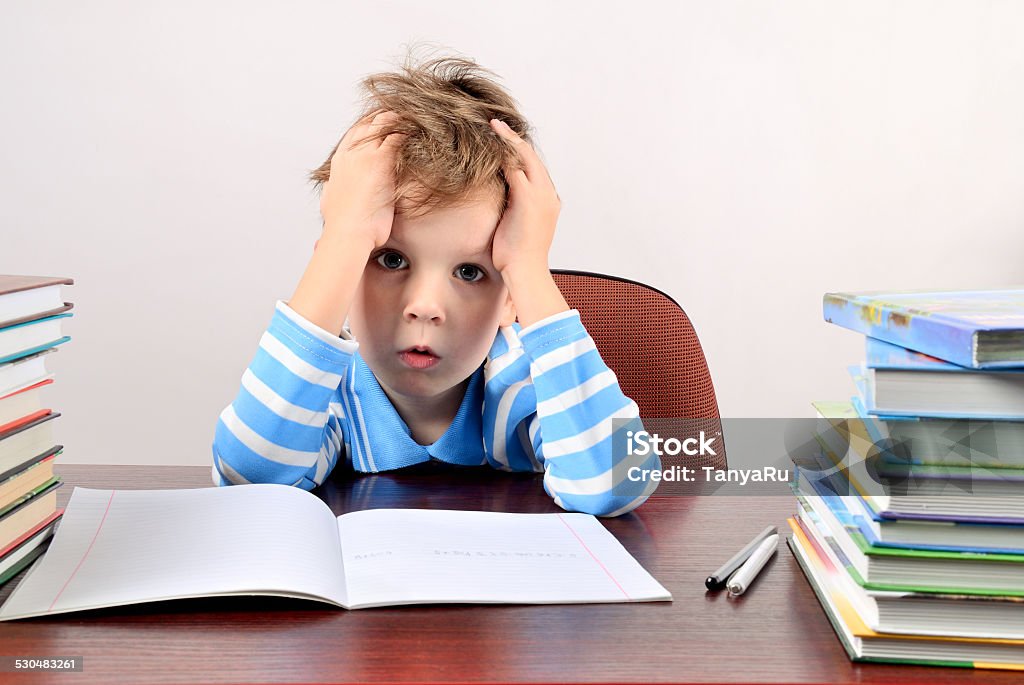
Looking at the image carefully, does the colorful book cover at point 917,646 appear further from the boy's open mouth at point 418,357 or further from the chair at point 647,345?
the chair at point 647,345

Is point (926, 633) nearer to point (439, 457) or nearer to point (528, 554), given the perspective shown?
point (528, 554)

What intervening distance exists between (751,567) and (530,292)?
387 mm

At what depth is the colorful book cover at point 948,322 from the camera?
430mm

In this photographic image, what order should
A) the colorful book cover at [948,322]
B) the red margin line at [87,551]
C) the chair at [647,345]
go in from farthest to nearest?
1. the chair at [647,345]
2. the red margin line at [87,551]
3. the colorful book cover at [948,322]

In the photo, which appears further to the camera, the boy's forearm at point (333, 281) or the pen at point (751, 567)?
the boy's forearm at point (333, 281)

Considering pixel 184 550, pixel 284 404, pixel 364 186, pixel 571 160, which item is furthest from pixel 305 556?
pixel 571 160

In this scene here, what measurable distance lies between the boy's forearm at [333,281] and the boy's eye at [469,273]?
0.09 m

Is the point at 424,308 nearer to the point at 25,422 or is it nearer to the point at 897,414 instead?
the point at 25,422

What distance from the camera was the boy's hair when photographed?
2.92 ft

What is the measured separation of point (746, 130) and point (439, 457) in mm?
1648

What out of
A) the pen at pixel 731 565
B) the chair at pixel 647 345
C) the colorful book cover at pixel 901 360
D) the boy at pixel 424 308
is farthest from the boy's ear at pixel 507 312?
the colorful book cover at pixel 901 360

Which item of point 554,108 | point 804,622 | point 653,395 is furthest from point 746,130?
point 804,622

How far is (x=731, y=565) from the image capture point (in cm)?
63

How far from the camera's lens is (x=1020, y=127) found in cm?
246
